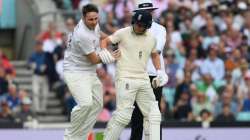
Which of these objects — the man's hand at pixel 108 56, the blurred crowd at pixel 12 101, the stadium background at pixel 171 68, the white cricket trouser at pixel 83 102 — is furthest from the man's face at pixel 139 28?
the blurred crowd at pixel 12 101

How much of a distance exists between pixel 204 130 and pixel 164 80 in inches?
182

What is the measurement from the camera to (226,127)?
62.9 feet

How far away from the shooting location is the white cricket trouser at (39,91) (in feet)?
72.7

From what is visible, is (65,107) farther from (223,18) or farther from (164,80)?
(164,80)

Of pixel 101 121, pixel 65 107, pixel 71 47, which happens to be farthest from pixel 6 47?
pixel 71 47

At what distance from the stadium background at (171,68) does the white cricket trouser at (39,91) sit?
0.03 meters

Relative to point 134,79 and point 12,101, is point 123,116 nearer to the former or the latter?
point 134,79

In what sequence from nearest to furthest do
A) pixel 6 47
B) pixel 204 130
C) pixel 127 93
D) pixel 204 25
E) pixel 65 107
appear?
pixel 127 93 → pixel 204 130 → pixel 65 107 → pixel 204 25 → pixel 6 47

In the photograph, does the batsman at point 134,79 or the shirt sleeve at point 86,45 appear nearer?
the batsman at point 134,79

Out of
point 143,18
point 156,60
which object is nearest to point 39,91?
point 156,60

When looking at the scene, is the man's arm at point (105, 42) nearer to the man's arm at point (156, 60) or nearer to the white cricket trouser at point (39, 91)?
the man's arm at point (156, 60)

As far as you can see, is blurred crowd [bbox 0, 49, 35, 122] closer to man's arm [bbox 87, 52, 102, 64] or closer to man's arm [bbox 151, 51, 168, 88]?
man's arm [bbox 87, 52, 102, 64]

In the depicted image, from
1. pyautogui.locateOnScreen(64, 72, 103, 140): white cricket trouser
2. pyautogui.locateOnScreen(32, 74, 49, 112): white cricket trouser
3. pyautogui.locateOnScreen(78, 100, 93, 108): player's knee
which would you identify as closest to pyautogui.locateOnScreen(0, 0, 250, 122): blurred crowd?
pyautogui.locateOnScreen(32, 74, 49, 112): white cricket trouser

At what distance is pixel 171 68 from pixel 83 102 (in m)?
8.01
